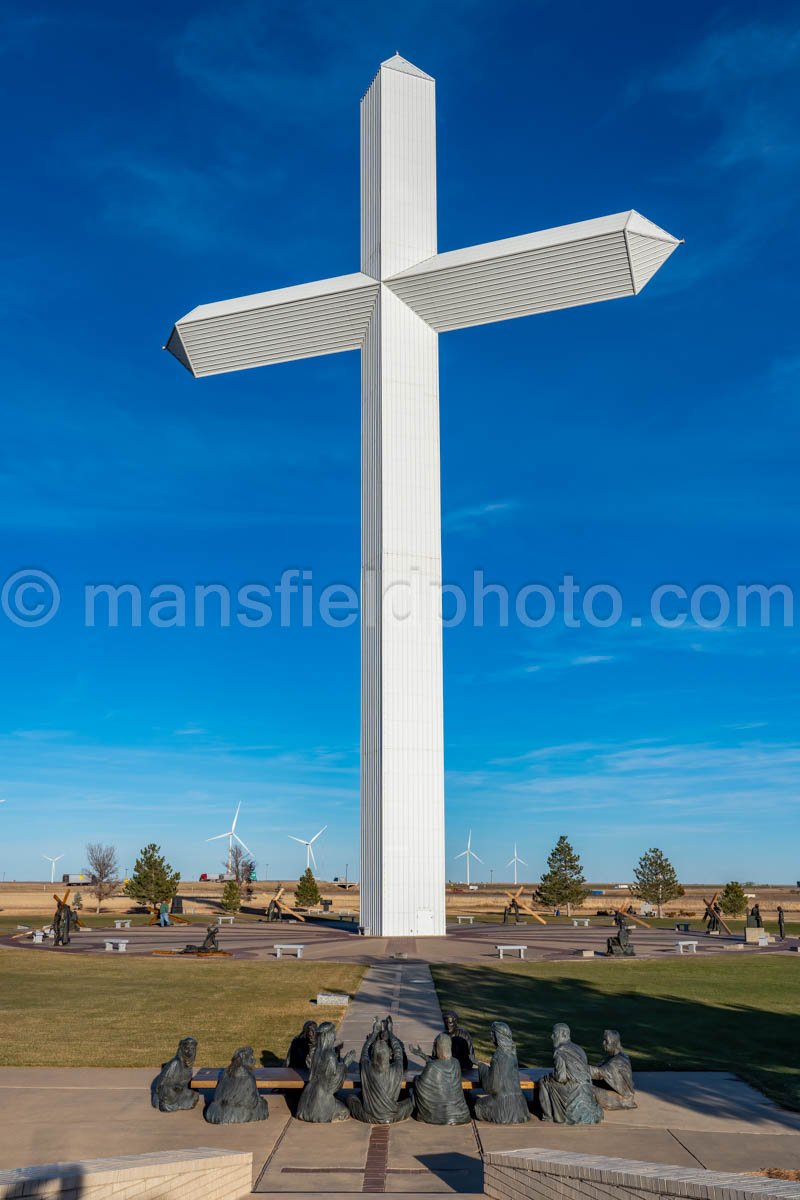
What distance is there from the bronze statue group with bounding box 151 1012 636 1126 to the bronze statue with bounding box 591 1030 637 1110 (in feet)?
0.06

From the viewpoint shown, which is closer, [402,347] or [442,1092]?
[442,1092]

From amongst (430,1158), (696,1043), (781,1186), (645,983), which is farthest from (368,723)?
(781,1186)

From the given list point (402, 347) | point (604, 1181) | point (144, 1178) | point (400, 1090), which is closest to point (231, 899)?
point (402, 347)

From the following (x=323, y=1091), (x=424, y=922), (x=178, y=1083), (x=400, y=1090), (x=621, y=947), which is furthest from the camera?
(x=424, y=922)

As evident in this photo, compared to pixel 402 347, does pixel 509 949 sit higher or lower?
lower

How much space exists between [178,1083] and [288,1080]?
1.52m

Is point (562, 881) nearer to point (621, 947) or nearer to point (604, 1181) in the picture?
point (621, 947)

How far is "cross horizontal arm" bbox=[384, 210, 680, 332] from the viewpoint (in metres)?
46.7

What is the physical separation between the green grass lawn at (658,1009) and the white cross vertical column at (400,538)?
13.0 metres

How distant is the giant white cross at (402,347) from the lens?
46875mm

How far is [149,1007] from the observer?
2394 centimetres

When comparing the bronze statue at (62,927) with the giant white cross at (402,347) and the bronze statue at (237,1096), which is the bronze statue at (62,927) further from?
the bronze statue at (237,1096)

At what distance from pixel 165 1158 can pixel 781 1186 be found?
5.73 m

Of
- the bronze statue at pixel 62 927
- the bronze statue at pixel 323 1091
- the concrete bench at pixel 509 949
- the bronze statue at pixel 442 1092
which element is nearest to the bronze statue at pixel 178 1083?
the bronze statue at pixel 323 1091
